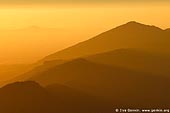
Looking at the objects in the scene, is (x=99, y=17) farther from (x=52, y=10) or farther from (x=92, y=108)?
(x=92, y=108)

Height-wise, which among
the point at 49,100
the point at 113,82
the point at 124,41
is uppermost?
the point at 124,41

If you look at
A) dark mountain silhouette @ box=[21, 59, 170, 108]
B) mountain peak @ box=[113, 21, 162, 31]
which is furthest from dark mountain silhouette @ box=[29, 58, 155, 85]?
mountain peak @ box=[113, 21, 162, 31]

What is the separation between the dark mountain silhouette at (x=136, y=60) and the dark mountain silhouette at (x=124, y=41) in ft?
0.17

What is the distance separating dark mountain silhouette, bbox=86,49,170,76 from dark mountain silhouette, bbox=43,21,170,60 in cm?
5

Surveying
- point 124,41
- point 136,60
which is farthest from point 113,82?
point 124,41

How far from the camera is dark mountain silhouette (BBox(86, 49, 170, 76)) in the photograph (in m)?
2.63

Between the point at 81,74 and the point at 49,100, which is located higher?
the point at 81,74

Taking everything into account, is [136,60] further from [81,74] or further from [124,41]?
[81,74]

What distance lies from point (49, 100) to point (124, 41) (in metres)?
0.83

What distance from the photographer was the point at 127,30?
2.59 meters

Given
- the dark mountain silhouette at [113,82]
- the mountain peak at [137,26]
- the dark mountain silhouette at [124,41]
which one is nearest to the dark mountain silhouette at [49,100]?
the dark mountain silhouette at [113,82]

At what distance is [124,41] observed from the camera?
8.99 ft

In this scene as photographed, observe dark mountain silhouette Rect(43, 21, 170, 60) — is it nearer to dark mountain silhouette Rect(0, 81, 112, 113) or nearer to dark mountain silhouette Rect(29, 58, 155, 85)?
dark mountain silhouette Rect(29, 58, 155, 85)

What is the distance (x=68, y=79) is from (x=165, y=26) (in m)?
0.93
